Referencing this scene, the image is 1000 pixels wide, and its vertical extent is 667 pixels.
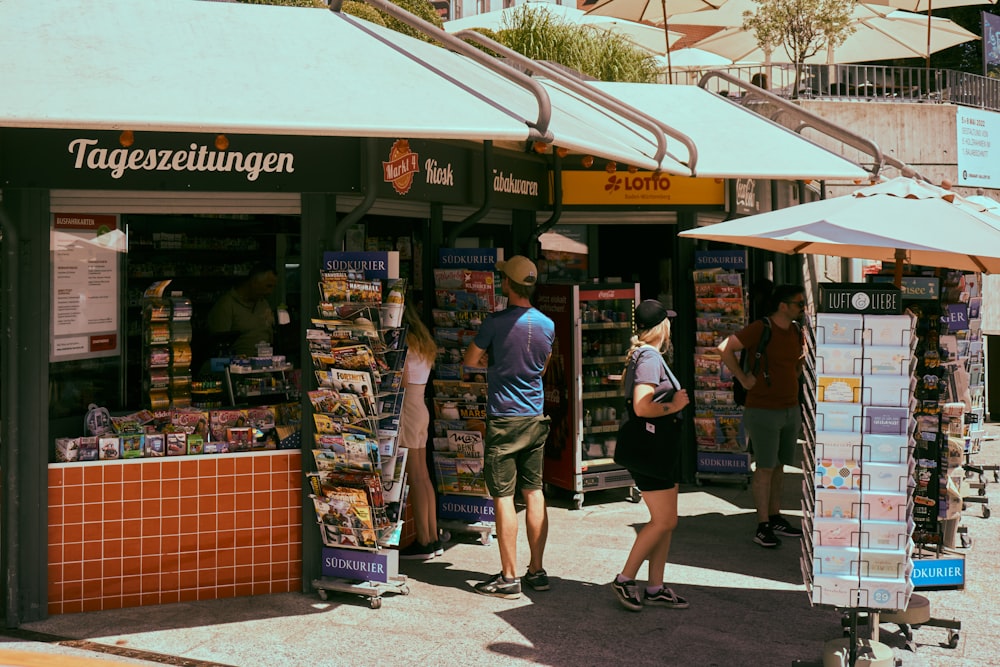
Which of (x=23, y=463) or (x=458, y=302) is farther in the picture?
(x=458, y=302)

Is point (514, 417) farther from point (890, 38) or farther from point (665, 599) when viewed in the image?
point (890, 38)

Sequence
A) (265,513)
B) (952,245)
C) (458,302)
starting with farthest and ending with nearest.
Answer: (458,302), (265,513), (952,245)

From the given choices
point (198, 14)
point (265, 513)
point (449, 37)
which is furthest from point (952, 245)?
point (198, 14)

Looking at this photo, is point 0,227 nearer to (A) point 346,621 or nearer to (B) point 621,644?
(A) point 346,621

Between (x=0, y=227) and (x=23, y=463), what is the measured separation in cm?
126

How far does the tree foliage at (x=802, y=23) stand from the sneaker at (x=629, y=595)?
50.0ft

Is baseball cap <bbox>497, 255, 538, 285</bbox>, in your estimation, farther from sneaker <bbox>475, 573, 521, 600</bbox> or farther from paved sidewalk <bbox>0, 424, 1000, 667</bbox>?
paved sidewalk <bbox>0, 424, 1000, 667</bbox>

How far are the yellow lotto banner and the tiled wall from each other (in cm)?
413

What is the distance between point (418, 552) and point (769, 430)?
2.58 meters

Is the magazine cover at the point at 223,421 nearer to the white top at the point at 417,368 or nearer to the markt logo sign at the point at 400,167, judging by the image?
the white top at the point at 417,368

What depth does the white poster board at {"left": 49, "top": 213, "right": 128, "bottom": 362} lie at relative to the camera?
5957 millimetres

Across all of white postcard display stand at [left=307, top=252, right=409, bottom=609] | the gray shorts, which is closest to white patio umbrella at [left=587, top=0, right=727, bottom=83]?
the gray shorts

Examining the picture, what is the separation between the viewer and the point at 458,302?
759cm

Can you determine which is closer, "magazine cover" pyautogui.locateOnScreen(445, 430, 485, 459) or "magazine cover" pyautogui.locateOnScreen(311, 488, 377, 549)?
"magazine cover" pyautogui.locateOnScreen(311, 488, 377, 549)
